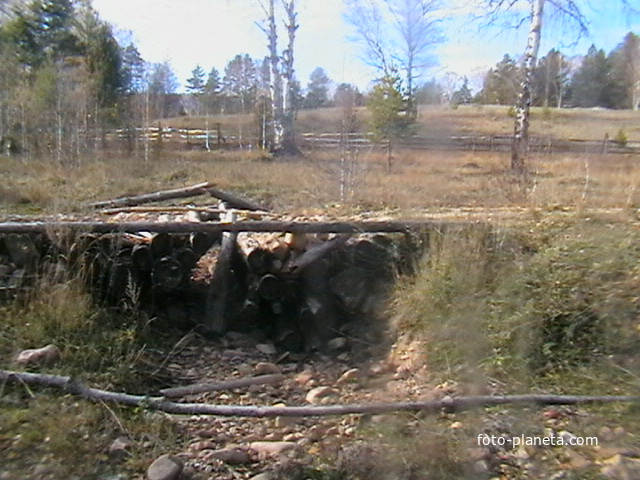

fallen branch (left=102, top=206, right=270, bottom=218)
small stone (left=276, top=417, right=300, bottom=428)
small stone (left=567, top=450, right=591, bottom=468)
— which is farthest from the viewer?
fallen branch (left=102, top=206, right=270, bottom=218)

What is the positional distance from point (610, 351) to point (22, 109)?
2107 centimetres

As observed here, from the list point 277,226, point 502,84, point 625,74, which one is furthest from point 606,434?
point 502,84

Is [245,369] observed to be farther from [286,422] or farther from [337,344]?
[286,422]

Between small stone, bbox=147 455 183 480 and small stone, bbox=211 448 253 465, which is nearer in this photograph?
small stone, bbox=147 455 183 480

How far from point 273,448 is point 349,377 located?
1845 millimetres

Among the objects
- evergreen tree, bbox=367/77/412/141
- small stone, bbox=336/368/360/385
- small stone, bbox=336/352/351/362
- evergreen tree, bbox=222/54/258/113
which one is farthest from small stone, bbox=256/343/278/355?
evergreen tree, bbox=222/54/258/113

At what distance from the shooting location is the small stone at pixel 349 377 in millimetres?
5530

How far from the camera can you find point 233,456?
12.3 feet

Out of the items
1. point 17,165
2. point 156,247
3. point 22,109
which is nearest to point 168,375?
point 156,247

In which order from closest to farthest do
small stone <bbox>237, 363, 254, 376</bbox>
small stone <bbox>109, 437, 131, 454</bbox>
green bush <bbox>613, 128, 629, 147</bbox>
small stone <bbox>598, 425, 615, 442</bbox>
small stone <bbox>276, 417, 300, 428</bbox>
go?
small stone <bbox>598, 425, 615, 442</bbox> → small stone <bbox>109, 437, 131, 454</bbox> → small stone <bbox>276, 417, 300, 428</bbox> → small stone <bbox>237, 363, 254, 376</bbox> → green bush <bbox>613, 128, 629, 147</bbox>

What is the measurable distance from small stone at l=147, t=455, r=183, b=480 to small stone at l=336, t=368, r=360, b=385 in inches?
87.4

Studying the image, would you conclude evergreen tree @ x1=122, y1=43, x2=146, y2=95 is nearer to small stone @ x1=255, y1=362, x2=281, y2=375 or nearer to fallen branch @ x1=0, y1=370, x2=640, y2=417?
small stone @ x1=255, y1=362, x2=281, y2=375

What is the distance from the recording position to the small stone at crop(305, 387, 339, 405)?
5.07 meters

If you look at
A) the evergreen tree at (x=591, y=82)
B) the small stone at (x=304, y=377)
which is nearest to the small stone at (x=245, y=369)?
the small stone at (x=304, y=377)
